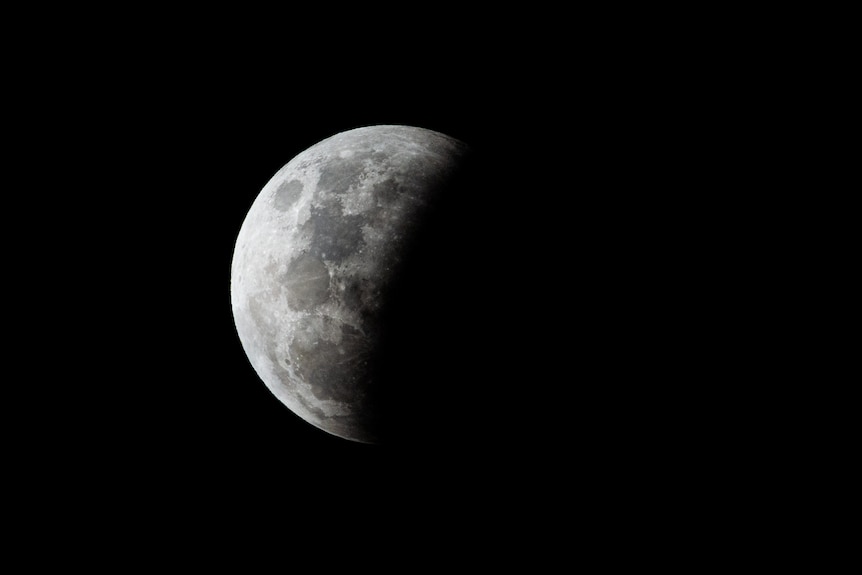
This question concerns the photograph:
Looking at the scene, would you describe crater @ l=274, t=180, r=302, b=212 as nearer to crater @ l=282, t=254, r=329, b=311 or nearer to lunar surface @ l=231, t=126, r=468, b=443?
lunar surface @ l=231, t=126, r=468, b=443

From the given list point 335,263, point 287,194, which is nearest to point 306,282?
point 335,263

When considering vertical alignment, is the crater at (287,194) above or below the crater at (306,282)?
above

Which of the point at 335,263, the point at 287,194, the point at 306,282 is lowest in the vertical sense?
the point at 306,282

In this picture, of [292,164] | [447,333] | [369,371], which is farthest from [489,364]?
[292,164]

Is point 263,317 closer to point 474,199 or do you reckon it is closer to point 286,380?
point 286,380

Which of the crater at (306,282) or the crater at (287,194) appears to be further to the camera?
the crater at (287,194)

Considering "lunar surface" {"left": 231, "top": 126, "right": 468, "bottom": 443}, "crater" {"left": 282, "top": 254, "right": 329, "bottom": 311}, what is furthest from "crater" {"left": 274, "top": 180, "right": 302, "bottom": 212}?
"crater" {"left": 282, "top": 254, "right": 329, "bottom": 311}

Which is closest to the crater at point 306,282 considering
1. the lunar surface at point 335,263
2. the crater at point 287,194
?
the lunar surface at point 335,263

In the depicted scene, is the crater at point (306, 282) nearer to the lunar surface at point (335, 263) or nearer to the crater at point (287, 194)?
the lunar surface at point (335, 263)

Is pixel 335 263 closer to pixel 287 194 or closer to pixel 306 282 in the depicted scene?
pixel 306 282
